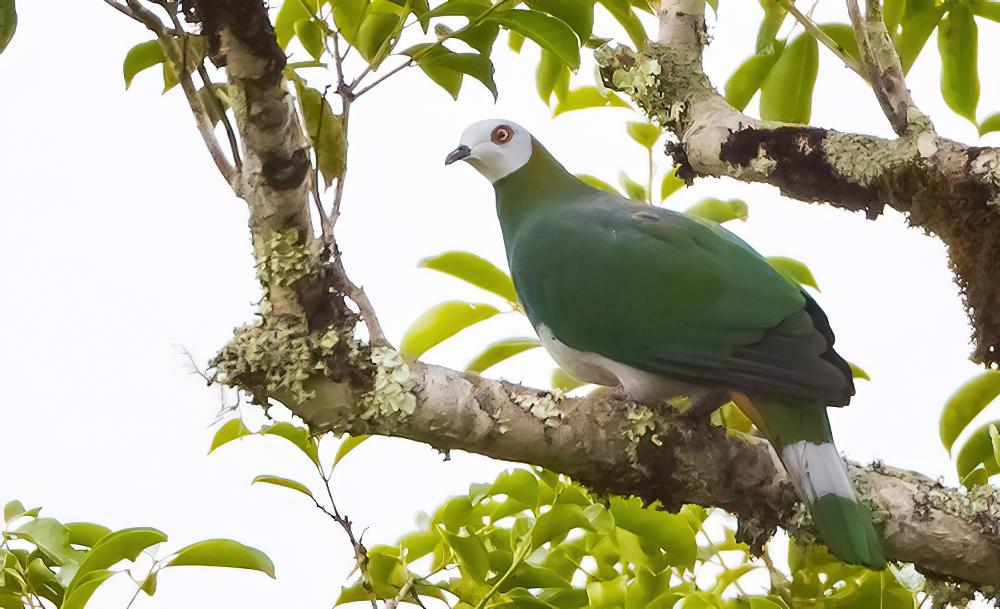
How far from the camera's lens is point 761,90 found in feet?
5.43

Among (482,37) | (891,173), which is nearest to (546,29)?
(482,37)

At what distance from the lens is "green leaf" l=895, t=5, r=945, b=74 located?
5.00 ft

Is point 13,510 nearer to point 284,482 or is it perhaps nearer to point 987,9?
point 284,482

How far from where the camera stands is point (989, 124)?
5.29 feet

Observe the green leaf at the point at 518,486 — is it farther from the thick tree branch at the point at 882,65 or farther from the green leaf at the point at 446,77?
the thick tree branch at the point at 882,65

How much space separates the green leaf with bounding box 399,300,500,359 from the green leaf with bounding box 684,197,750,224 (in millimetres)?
409

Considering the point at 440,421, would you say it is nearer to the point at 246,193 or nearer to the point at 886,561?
the point at 246,193

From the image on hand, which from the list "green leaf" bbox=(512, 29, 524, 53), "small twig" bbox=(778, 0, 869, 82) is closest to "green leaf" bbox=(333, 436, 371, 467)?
"green leaf" bbox=(512, 29, 524, 53)

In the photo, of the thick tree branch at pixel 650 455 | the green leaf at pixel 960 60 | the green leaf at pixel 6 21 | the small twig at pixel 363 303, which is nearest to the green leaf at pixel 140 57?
the green leaf at pixel 6 21

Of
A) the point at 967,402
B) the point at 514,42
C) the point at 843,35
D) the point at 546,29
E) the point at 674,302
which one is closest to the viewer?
the point at 546,29

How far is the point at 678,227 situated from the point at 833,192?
0.20 m

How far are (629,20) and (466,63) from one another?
1.34 feet

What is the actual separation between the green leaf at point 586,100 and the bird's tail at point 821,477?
1.89 ft

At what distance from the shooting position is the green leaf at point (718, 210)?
5.34 ft
